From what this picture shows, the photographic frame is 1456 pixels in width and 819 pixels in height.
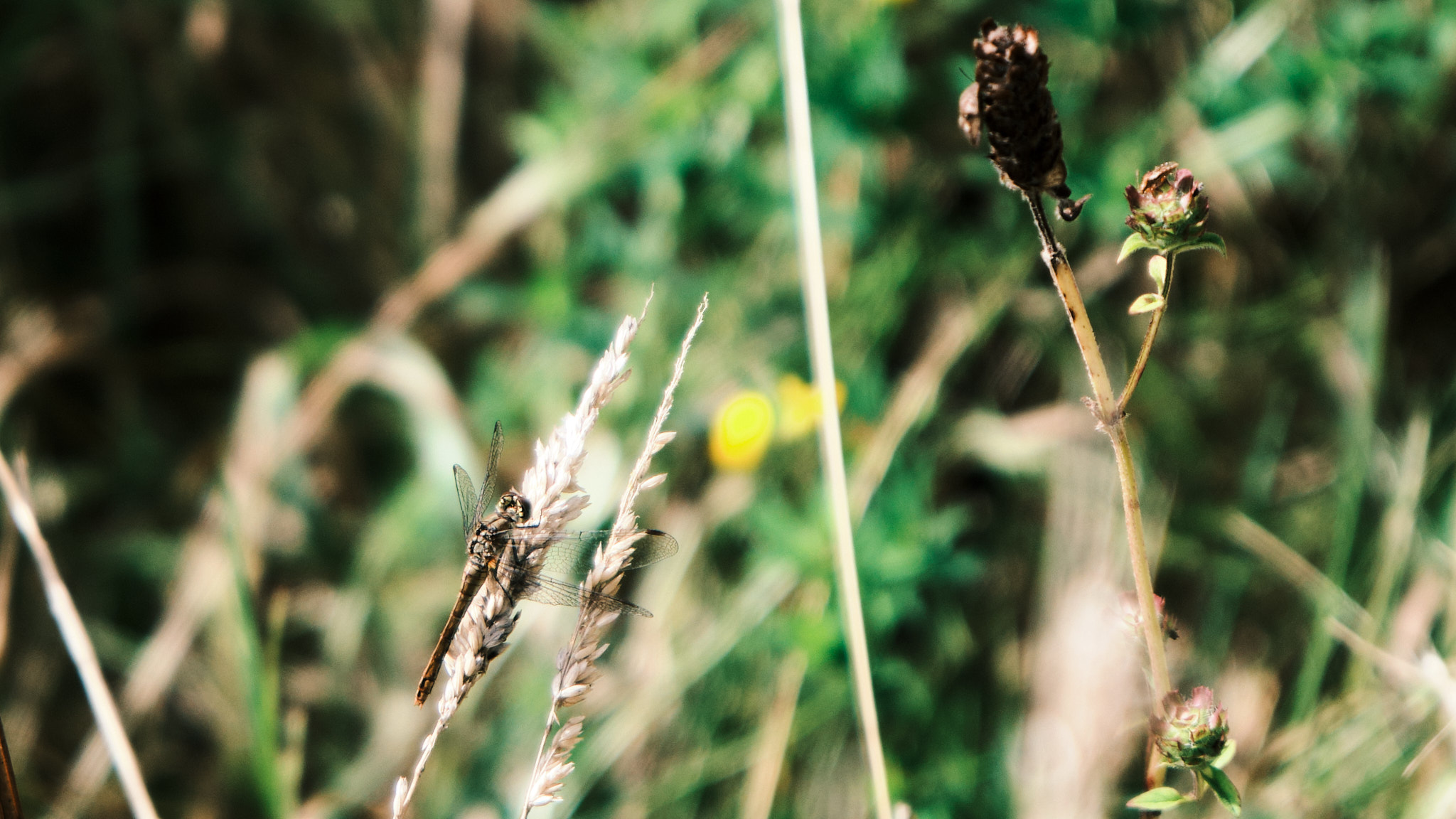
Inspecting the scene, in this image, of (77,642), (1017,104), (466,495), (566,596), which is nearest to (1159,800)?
(1017,104)

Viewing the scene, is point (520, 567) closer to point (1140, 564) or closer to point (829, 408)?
point (829, 408)

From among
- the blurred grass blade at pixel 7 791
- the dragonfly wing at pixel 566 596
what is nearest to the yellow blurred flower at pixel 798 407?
the dragonfly wing at pixel 566 596

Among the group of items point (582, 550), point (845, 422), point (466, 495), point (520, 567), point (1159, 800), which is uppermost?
point (845, 422)

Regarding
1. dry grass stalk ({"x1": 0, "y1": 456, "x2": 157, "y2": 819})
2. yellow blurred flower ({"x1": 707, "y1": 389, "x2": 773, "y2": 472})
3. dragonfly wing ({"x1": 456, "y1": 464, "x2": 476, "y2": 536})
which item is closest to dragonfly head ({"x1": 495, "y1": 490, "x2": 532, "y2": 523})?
dragonfly wing ({"x1": 456, "y1": 464, "x2": 476, "y2": 536})

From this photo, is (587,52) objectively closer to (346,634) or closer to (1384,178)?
(346,634)

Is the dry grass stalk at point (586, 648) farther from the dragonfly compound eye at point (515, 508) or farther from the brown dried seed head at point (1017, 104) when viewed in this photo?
the brown dried seed head at point (1017, 104)

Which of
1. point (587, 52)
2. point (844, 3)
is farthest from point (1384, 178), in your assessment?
point (587, 52)
